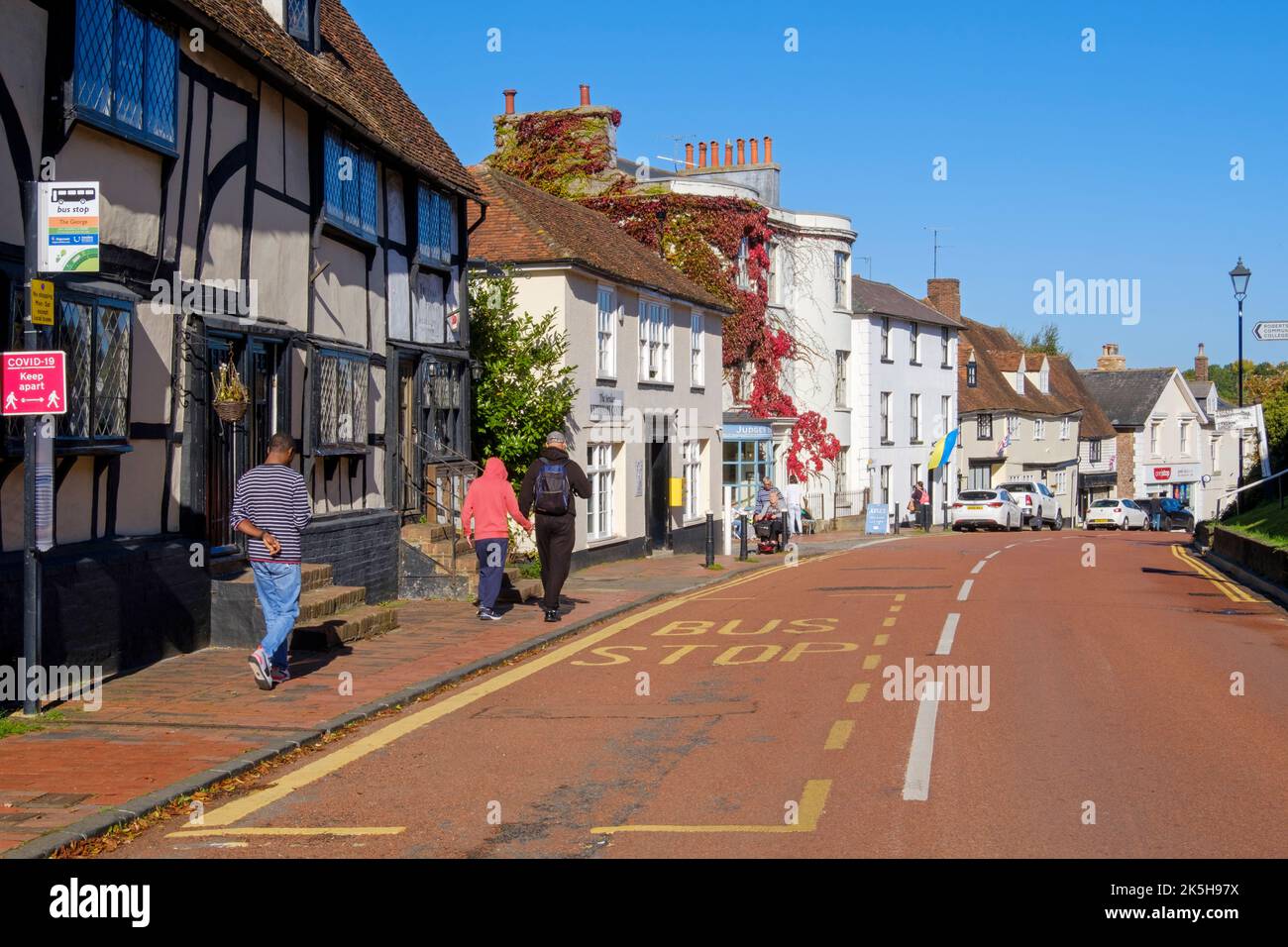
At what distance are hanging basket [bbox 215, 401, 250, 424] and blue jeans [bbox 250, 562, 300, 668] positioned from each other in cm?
260

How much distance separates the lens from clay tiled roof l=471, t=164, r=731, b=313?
2402cm

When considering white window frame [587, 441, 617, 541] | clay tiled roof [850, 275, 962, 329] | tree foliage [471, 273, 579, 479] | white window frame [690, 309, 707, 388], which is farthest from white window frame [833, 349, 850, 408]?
tree foliage [471, 273, 579, 479]

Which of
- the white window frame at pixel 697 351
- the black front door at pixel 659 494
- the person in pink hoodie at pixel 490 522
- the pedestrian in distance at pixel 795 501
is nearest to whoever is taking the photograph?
the person in pink hoodie at pixel 490 522

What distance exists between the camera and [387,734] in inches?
357

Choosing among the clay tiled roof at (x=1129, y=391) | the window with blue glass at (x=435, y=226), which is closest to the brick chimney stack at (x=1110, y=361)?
the clay tiled roof at (x=1129, y=391)

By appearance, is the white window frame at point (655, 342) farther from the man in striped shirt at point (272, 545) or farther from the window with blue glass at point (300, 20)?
the man in striped shirt at point (272, 545)

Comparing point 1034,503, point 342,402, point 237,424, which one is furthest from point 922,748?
point 1034,503

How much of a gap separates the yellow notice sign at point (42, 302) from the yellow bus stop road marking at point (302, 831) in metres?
3.87

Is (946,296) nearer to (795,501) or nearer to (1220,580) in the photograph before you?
(795,501)

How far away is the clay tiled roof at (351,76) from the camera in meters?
13.6

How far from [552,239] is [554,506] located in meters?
10.3

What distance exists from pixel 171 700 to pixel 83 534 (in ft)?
5.41

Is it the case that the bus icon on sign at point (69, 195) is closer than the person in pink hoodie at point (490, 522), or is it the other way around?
the bus icon on sign at point (69, 195)

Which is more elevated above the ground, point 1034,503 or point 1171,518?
point 1034,503
